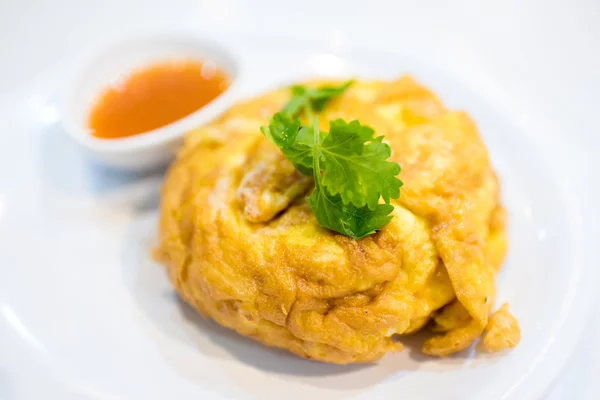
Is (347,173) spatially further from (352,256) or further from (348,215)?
(352,256)

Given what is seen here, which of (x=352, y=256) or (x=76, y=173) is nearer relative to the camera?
(x=352, y=256)

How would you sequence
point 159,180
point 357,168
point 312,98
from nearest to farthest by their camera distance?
1. point 357,168
2. point 312,98
3. point 159,180

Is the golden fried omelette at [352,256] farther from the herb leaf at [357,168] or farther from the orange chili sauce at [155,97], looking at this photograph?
the orange chili sauce at [155,97]

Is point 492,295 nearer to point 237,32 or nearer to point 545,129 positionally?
point 545,129

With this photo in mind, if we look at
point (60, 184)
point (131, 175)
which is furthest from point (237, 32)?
point (60, 184)

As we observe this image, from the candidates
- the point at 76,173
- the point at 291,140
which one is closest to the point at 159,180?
the point at 76,173
